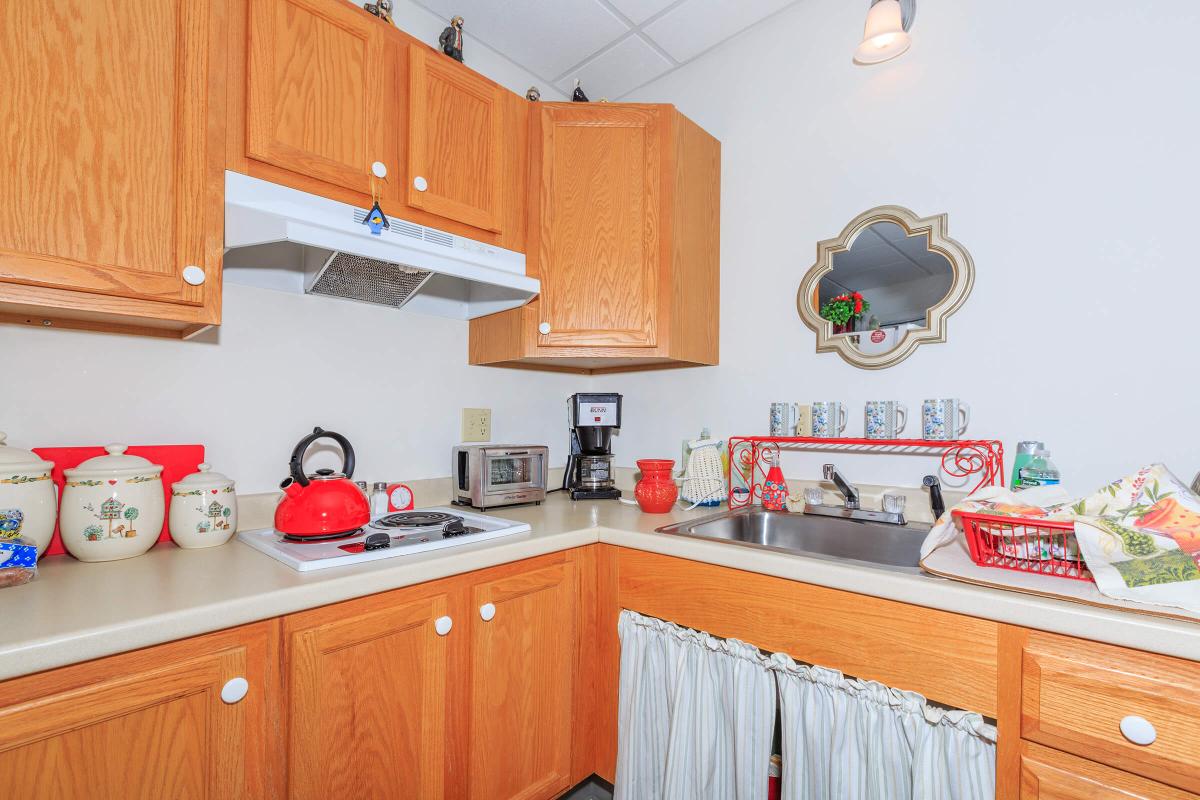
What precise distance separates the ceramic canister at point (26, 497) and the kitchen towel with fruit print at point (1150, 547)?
1.80 m

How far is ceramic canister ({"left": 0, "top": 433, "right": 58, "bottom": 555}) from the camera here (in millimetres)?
970

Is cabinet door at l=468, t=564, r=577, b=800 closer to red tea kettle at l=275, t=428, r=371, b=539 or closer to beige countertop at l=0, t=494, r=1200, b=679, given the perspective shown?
beige countertop at l=0, t=494, r=1200, b=679

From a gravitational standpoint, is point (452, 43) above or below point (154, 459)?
above

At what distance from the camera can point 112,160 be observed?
991mm

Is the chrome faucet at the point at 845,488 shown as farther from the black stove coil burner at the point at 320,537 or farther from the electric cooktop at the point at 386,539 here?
the black stove coil burner at the point at 320,537

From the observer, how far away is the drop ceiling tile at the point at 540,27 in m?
1.74

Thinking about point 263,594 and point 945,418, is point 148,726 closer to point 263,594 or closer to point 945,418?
point 263,594

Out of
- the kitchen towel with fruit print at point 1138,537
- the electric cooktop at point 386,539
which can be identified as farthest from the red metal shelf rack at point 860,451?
the electric cooktop at point 386,539

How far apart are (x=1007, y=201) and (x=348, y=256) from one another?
165 cm

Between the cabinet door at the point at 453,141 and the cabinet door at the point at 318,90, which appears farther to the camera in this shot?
the cabinet door at the point at 453,141

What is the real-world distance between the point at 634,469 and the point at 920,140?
139 centimetres

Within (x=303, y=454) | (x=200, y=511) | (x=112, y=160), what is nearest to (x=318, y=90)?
(x=112, y=160)

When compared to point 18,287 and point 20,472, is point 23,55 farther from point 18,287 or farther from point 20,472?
point 20,472

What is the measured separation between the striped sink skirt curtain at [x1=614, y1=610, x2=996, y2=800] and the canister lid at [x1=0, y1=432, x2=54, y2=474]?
4.12 ft
